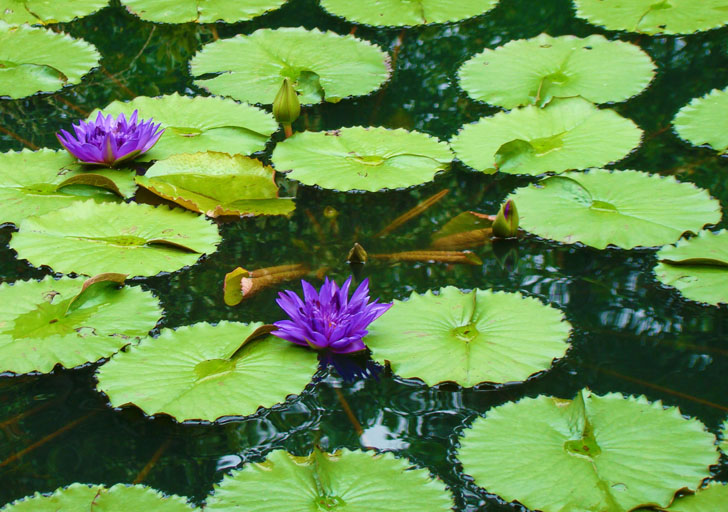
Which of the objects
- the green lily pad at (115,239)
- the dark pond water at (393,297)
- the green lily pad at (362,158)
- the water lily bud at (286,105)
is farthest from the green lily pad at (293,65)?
the green lily pad at (115,239)

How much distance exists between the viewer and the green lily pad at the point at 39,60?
12.5 feet

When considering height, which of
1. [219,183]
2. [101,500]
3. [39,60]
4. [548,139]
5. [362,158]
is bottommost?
[101,500]

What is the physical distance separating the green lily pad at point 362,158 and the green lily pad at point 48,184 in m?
0.62

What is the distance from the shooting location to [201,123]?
11.1 ft

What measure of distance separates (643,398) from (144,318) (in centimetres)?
139

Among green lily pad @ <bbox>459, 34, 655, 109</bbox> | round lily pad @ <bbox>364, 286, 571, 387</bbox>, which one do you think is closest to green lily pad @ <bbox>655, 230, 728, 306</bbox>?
round lily pad @ <bbox>364, 286, 571, 387</bbox>

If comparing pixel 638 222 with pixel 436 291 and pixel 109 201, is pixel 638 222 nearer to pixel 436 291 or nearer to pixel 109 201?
pixel 436 291

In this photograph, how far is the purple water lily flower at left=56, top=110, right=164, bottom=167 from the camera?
3057mm

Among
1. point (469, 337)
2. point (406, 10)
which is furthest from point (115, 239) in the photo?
point (406, 10)

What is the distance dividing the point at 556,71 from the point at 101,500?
2779 millimetres

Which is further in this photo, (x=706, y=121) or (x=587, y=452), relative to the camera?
(x=706, y=121)

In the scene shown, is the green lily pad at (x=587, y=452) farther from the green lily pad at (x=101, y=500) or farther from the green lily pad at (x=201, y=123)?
the green lily pad at (x=201, y=123)

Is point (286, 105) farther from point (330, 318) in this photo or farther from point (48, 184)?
point (330, 318)

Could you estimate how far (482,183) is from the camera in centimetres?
304
